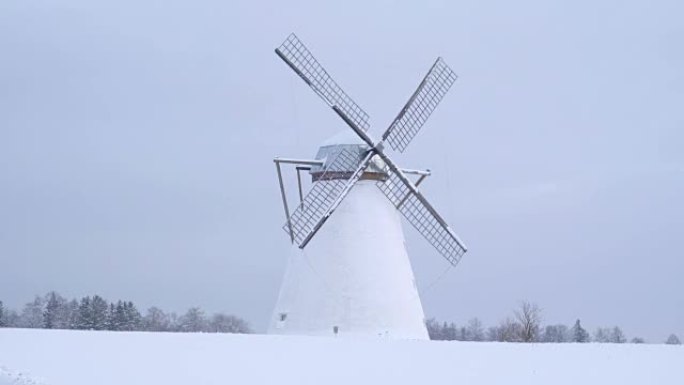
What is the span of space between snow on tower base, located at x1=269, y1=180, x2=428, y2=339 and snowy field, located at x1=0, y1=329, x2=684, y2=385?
6304mm

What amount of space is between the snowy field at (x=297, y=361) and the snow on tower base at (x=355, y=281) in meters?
6.30

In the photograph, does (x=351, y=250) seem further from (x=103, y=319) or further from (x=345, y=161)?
(x=103, y=319)

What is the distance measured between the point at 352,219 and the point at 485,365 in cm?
1014

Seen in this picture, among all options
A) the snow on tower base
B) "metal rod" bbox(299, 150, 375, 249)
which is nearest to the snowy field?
the snow on tower base

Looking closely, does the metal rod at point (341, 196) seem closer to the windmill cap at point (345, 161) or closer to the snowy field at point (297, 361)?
the windmill cap at point (345, 161)

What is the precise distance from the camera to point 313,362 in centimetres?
1519

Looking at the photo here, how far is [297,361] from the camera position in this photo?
49.9 feet

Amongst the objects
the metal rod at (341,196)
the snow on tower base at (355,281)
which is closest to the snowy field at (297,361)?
the snow on tower base at (355,281)

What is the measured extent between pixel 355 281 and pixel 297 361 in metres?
9.01

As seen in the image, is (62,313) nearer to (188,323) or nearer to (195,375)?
(188,323)

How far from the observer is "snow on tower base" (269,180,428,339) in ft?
78.6

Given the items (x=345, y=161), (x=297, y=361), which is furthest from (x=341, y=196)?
(x=297, y=361)

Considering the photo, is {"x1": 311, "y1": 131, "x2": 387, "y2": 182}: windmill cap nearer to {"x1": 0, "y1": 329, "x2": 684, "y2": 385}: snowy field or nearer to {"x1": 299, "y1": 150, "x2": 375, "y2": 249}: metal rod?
{"x1": 299, "y1": 150, "x2": 375, "y2": 249}: metal rod

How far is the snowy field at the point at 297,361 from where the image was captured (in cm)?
1401
